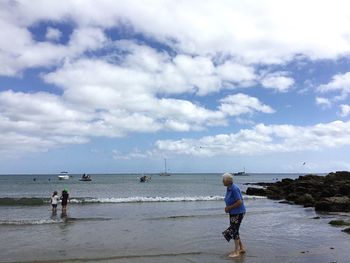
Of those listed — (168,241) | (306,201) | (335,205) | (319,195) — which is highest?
(319,195)

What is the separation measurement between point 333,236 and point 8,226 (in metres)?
14.1

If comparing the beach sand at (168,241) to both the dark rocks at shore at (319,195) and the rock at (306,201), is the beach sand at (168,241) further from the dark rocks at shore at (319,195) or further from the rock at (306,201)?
the rock at (306,201)

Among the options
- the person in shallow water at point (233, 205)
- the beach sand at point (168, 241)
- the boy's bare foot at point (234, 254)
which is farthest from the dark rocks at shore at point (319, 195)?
the person in shallow water at point (233, 205)

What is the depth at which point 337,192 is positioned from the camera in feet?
112

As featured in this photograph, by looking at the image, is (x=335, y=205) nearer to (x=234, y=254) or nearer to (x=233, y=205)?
(x=234, y=254)

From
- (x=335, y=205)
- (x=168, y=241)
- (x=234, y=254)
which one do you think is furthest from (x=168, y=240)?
(x=335, y=205)

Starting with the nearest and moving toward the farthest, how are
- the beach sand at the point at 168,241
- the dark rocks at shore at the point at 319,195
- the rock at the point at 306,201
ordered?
the beach sand at the point at 168,241 → the dark rocks at shore at the point at 319,195 → the rock at the point at 306,201

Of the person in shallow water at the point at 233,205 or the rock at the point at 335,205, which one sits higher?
the person in shallow water at the point at 233,205

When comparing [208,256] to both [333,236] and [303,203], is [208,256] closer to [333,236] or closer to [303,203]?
[333,236]

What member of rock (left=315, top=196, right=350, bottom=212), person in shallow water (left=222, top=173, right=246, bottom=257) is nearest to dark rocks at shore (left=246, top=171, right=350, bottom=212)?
A: rock (left=315, top=196, right=350, bottom=212)

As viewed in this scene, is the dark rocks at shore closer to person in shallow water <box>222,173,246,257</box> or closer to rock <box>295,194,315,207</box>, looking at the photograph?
rock <box>295,194,315,207</box>

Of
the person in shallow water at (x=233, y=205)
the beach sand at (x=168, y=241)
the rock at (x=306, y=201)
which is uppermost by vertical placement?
the person in shallow water at (x=233, y=205)

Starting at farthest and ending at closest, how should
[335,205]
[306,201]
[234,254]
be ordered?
[306,201]
[335,205]
[234,254]

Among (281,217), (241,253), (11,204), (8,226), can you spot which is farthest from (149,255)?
(11,204)
